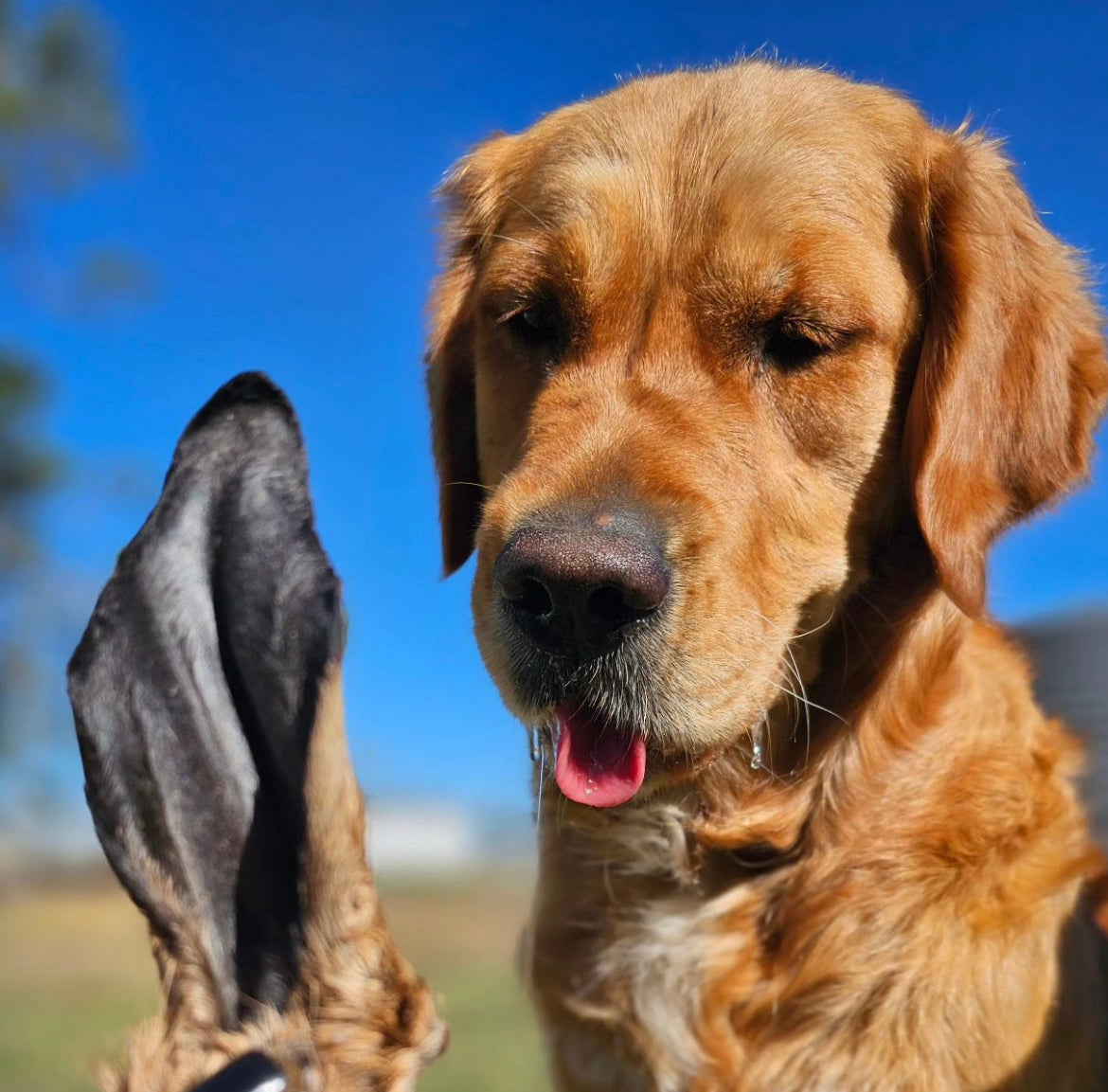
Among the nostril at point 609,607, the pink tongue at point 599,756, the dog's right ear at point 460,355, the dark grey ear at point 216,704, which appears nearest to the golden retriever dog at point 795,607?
the pink tongue at point 599,756

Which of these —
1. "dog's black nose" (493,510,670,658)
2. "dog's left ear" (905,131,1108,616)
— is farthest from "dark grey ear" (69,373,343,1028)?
"dog's left ear" (905,131,1108,616)

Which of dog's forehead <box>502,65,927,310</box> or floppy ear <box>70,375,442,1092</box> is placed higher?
dog's forehead <box>502,65,927,310</box>

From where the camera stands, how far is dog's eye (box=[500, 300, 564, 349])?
10.5ft

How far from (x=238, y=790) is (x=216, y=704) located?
0.13 m

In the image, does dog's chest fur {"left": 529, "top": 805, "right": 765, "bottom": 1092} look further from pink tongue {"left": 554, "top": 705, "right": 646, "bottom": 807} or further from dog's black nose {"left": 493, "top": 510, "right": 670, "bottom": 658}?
dog's black nose {"left": 493, "top": 510, "right": 670, "bottom": 658}

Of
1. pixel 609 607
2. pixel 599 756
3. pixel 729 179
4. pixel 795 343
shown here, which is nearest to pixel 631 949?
pixel 599 756

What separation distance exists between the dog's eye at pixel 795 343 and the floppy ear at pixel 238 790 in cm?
157

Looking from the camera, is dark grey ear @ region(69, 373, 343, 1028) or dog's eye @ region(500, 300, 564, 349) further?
dog's eye @ region(500, 300, 564, 349)

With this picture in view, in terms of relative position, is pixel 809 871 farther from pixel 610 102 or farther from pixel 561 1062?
pixel 610 102

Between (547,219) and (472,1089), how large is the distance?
6.45 m

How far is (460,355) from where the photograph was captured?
12.4 feet

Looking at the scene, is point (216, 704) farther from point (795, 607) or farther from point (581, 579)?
point (795, 607)

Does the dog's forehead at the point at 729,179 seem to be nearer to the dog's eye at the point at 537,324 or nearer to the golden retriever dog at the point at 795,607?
the golden retriever dog at the point at 795,607

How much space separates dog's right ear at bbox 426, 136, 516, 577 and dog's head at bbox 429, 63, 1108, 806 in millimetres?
235
